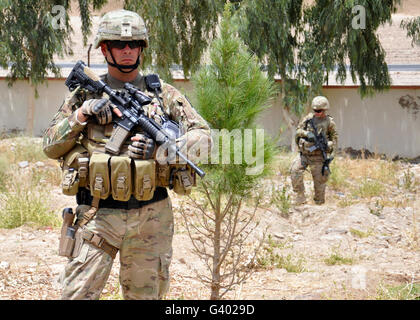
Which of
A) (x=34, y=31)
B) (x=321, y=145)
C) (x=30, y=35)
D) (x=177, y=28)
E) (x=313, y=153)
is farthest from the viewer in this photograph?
(x=30, y=35)

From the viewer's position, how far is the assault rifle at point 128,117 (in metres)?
3.03

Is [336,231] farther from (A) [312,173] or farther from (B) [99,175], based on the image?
(B) [99,175]

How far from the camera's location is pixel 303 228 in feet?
24.7

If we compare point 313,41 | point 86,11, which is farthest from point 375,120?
point 86,11

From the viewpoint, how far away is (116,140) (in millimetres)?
3025

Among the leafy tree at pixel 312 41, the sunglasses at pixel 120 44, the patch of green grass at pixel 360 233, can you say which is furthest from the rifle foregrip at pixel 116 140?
the leafy tree at pixel 312 41

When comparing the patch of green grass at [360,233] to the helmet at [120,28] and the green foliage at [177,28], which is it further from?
the green foliage at [177,28]

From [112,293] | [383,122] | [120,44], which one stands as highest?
[120,44]

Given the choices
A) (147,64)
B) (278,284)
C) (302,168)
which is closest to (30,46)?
(147,64)

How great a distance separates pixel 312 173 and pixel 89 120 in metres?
6.20

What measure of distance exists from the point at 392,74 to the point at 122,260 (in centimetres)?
1699

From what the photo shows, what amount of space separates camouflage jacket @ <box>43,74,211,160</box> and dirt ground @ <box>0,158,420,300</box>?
120cm

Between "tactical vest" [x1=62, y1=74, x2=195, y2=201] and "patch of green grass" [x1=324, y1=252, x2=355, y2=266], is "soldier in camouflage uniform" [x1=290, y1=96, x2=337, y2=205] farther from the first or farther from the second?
"tactical vest" [x1=62, y1=74, x2=195, y2=201]
